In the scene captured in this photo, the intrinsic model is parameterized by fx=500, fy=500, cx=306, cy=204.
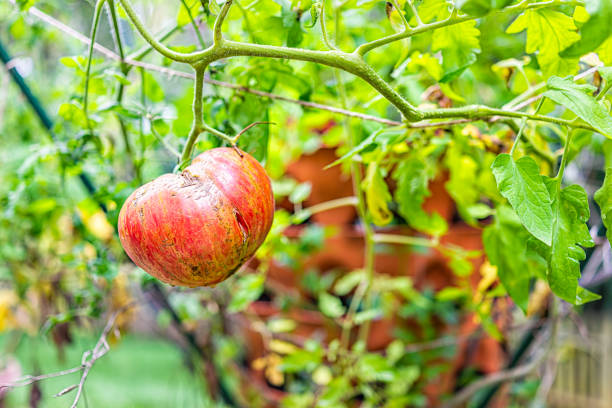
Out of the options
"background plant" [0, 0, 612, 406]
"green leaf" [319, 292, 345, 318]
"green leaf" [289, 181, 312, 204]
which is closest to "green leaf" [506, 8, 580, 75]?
"background plant" [0, 0, 612, 406]

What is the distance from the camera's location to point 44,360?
195 centimetres

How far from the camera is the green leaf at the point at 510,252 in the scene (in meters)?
0.46

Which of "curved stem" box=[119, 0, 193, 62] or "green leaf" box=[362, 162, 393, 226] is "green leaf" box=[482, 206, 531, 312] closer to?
"green leaf" box=[362, 162, 393, 226]

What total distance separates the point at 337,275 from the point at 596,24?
80 centimetres

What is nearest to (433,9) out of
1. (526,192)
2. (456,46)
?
(456,46)

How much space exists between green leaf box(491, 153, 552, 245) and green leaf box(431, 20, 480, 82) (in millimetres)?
120

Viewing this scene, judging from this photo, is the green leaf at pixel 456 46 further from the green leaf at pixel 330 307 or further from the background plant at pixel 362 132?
the green leaf at pixel 330 307

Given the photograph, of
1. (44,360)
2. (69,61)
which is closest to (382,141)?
(69,61)

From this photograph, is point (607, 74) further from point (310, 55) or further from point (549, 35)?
point (310, 55)

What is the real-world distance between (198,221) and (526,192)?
218 mm

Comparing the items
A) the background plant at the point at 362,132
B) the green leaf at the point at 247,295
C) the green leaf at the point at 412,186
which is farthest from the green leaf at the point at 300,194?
the green leaf at the point at 412,186

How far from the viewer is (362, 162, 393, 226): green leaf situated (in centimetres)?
50

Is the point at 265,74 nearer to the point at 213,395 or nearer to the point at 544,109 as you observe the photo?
the point at 544,109

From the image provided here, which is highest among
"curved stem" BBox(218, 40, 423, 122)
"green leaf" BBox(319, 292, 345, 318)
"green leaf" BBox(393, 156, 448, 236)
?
"curved stem" BBox(218, 40, 423, 122)
